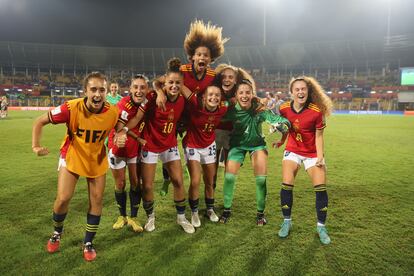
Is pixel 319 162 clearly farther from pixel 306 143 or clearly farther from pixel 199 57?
pixel 199 57

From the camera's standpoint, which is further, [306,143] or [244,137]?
[244,137]

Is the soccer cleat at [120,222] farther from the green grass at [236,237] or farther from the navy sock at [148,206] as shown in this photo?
the navy sock at [148,206]

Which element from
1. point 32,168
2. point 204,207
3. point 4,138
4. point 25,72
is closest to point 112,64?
point 25,72

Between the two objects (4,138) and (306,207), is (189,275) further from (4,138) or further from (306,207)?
(4,138)

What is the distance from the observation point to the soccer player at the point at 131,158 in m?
4.24

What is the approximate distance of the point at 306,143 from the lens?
4.25m

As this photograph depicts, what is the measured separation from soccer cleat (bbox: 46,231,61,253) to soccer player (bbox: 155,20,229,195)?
181 centimetres

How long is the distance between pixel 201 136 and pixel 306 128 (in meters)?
1.43

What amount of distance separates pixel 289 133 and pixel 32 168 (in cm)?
641

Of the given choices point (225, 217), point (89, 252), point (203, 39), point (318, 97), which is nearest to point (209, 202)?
point (225, 217)

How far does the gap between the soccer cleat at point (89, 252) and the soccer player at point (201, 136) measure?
142 cm

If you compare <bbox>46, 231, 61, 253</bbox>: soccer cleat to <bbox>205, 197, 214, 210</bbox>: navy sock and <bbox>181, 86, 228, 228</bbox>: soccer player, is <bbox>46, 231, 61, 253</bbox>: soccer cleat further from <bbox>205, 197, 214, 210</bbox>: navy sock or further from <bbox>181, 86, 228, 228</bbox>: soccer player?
<bbox>205, 197, 214, 210</bbox>: navy sock

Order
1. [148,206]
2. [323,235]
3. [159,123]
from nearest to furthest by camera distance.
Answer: [323,235] < [159,123] < [148,206]

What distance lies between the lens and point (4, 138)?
1272cm
